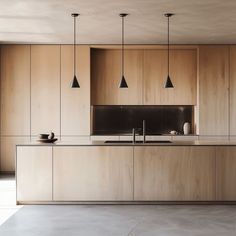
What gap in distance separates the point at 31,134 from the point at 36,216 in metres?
3.78

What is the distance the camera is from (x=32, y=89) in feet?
29.9

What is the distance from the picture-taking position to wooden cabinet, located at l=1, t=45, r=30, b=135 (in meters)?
9.11

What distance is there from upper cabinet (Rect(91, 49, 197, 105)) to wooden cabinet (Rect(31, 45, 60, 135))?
2.83 ft

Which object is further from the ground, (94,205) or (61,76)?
(61,76)

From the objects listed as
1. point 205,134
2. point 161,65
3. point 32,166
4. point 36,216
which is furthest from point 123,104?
point 36,216

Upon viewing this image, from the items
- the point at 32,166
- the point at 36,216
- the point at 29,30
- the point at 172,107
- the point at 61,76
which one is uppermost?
the point at 29,30

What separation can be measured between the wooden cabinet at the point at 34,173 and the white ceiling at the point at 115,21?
79.7 inches

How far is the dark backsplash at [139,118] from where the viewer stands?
974cm

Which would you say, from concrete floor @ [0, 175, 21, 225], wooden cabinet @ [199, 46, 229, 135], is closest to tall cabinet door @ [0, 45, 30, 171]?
concrete floor @ [0, 175, 21, 225]

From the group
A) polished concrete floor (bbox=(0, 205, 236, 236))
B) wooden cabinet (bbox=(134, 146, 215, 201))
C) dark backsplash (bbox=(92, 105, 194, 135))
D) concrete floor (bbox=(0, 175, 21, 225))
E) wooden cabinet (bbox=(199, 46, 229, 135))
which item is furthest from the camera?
dark backsplash (bbox=(92, 105, 194, 135))

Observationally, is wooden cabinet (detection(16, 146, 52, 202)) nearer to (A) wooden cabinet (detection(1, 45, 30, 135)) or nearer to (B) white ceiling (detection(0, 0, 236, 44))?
(B) white ceiling (detection(0, 0, 236, 44))

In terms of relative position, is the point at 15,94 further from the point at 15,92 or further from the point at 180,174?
the point at 180,174

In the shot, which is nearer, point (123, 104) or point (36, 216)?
point (36, 216)

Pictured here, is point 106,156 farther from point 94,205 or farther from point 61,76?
point 61,76
